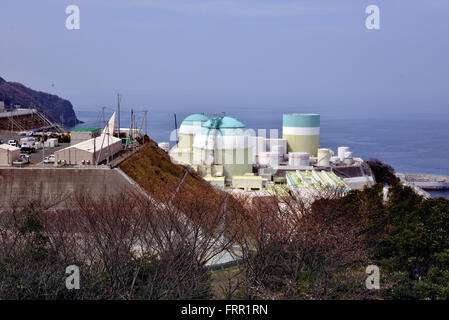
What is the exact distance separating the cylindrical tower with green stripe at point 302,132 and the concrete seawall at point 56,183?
2400 cm

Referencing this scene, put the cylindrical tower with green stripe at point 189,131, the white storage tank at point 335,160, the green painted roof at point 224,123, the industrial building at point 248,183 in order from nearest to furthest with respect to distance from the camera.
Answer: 1. the industrial building at point 248,183
2. the green painted roof at point 224,123
3. the white storage tank at point 335,160
4. the cylindrical tower with green stripe at point 189,131

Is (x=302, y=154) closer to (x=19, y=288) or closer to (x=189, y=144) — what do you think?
(x=189, y=144)

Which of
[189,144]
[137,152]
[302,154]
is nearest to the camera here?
[137,152]

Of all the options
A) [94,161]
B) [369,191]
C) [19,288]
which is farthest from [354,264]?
[94,161]

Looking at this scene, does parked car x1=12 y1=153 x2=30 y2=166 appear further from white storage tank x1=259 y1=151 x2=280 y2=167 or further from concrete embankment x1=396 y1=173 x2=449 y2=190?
concrete embankment x1=396 y1=173 x2=449 y2=190

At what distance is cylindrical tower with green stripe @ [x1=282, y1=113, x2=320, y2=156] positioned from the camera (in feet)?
131

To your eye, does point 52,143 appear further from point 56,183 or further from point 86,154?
point 56,183

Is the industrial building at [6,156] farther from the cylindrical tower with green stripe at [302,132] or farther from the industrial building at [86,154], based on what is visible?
the cylindrical tower with green stripe at [302,132]

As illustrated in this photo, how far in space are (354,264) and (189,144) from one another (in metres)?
27.2

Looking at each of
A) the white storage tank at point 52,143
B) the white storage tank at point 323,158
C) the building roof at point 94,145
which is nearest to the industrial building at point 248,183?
the white storage tank at point 323,158

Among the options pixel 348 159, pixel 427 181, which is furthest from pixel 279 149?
pixel 427 181

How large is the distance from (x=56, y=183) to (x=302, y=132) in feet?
84.0

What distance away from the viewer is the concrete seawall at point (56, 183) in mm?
18219

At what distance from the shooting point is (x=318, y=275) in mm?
11695
